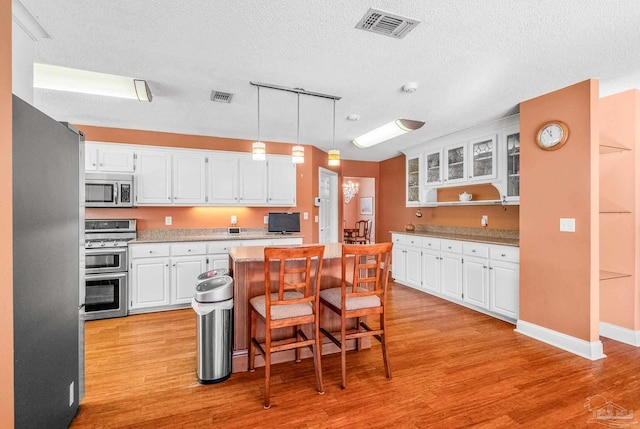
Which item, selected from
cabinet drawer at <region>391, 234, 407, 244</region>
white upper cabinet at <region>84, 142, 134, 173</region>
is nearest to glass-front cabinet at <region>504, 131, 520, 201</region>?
cabinet drawer at <region>391, 234, 407, 244</region>

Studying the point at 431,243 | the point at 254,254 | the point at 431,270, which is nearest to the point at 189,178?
the point at 254,254

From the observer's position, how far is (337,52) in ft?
7.75

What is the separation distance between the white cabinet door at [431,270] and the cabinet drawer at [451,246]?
0.52 feet

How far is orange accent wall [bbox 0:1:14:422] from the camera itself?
1165mm

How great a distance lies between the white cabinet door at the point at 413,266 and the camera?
A: 16.7 ft

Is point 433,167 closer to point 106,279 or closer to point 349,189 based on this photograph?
point 106,279

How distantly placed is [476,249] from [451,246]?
45cm

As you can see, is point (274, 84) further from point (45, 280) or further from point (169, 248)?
point (169, 248)

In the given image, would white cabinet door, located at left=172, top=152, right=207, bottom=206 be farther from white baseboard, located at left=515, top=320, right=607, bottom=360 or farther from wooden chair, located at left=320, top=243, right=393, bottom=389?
white baseboard, located at left=515, top=320, right=607, bottom=360

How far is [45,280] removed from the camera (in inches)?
63.5

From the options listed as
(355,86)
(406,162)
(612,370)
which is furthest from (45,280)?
(406,162)

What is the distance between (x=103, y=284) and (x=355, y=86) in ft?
12.1

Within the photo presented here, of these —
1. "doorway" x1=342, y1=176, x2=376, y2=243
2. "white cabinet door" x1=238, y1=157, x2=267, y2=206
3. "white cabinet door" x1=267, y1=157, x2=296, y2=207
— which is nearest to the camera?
"white cabinet door" x1=238, y1=157, x2=267, y2=206

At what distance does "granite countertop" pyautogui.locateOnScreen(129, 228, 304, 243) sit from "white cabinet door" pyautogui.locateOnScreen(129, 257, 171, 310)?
0.36 m
